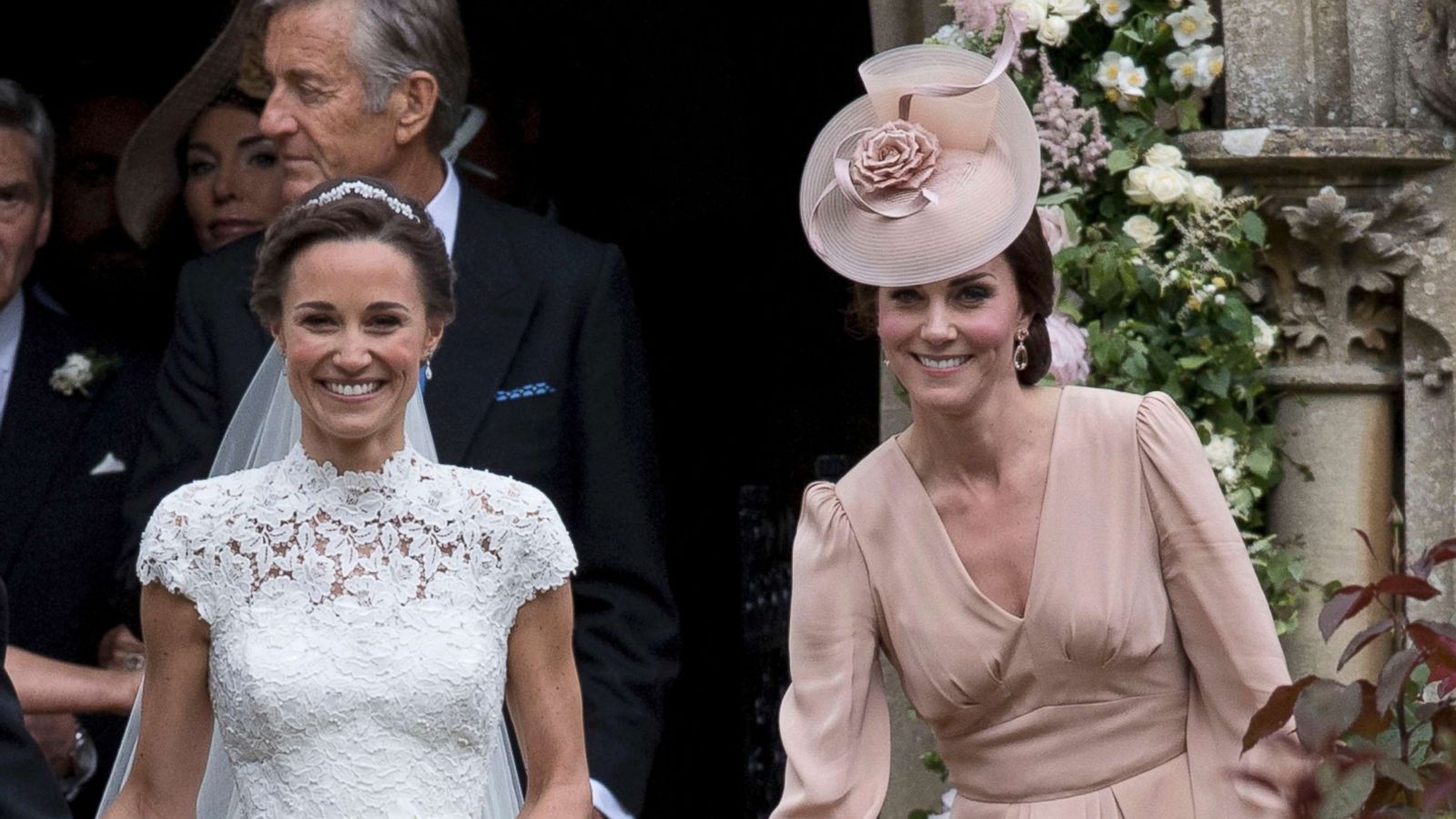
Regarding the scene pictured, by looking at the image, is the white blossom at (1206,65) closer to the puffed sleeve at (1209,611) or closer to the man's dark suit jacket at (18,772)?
the puffed sleeve at (1209,611)

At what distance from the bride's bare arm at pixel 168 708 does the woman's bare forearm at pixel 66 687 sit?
1339mm

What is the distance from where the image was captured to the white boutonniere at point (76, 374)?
18.8ft

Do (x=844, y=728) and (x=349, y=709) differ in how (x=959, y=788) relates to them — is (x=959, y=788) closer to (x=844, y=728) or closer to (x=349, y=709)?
(x=844, y=728)

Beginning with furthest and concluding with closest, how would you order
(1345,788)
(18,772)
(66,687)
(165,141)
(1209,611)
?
1. (165,141)
2. (66,687)
3. (1209,611)
4. (18,772)
5. (1345,788)

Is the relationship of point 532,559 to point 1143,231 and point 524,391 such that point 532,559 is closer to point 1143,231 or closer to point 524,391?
point 524,391

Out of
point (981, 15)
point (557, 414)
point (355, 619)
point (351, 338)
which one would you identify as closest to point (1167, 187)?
point (981, 15)

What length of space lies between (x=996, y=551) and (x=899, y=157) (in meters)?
0.62

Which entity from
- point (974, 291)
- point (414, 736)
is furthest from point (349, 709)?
point (974, 291)

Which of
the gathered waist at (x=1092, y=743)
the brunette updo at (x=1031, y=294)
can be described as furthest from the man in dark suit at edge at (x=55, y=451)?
the gathered waist at (x=1092, y=743)

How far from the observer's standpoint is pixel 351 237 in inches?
154

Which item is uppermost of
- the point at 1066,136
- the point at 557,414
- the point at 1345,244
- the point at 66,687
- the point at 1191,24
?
the point at 1191,24

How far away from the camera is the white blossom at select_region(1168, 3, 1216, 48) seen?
16.8 ft

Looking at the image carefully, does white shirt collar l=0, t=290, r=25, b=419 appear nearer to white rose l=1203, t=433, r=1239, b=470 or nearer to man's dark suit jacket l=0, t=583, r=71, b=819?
white rose l=1203, t=433, r=1239, b=470

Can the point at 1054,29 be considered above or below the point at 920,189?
above
